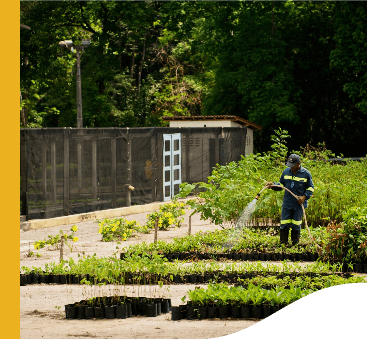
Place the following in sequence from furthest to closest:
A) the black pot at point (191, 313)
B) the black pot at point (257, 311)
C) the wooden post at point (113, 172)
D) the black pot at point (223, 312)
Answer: the wooden post at point (113, 172) < the black pot at point (191, 313) < the black pot at point (223, 312) < the black pot at point (257, 311)

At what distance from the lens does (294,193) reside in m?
8.13

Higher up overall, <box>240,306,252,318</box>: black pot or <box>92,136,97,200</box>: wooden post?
<box>92,136,97,200</box>: wooden post

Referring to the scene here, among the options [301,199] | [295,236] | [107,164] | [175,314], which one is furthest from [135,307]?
[107,164]

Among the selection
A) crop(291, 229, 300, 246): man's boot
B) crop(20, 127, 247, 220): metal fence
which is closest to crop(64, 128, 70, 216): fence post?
crop(20, 127, 247, 220): metal fence

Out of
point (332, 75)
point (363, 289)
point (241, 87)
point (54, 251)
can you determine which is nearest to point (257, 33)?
point (241, 87)

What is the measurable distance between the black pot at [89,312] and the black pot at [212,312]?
32.2 inches

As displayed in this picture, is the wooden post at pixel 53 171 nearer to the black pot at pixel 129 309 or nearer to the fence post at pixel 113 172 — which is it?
the fence post at pixel 113 172

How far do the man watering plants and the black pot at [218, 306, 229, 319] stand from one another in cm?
357

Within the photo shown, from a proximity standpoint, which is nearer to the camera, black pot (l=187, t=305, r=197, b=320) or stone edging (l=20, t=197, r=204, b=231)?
black pot (l=187, t=305, r=197, b=320)

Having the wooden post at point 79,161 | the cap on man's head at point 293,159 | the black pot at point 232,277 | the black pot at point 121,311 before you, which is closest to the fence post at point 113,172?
the wooden post at point 79,161

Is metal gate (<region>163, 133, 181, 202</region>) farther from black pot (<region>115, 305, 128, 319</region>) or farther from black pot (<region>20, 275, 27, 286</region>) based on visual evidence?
black pot (<region>115, 305, 128, 319</region>)

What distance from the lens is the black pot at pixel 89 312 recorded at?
4457mm

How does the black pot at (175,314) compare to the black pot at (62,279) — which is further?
the black pot at (62,279)

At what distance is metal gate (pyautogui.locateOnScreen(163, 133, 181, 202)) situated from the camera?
55.0ft
